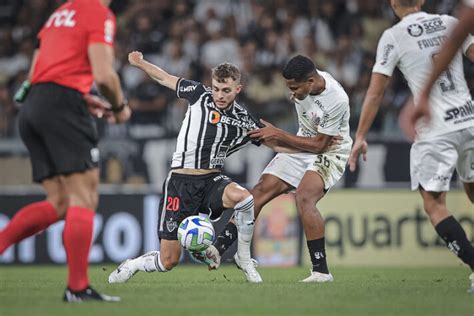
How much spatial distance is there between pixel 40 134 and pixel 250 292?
2053mm

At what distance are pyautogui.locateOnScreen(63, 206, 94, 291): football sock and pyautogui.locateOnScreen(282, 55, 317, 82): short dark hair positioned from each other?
125 inches

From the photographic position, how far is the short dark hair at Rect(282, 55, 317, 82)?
9.02 m

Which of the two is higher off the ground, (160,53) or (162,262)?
(160,53)

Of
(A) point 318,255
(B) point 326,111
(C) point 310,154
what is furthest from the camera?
(C) point 310,154

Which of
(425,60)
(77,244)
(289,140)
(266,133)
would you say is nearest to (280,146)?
(289,140)

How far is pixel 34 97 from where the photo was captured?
663 cm

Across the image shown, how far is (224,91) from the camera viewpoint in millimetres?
8828

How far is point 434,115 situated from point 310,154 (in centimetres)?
221

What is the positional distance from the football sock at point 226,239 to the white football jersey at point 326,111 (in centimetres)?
120

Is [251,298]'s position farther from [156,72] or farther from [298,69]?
[156,72]

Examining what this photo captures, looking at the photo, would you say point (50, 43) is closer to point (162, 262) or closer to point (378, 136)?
point (162, 262)

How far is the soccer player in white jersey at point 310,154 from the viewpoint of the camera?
904 centimetres

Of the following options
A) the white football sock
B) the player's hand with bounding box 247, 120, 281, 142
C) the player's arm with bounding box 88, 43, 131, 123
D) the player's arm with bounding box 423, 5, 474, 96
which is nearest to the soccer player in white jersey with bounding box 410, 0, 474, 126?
the player's arm with bounding box 423, 5, 474, 96

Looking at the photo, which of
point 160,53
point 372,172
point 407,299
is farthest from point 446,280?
point 160,53
